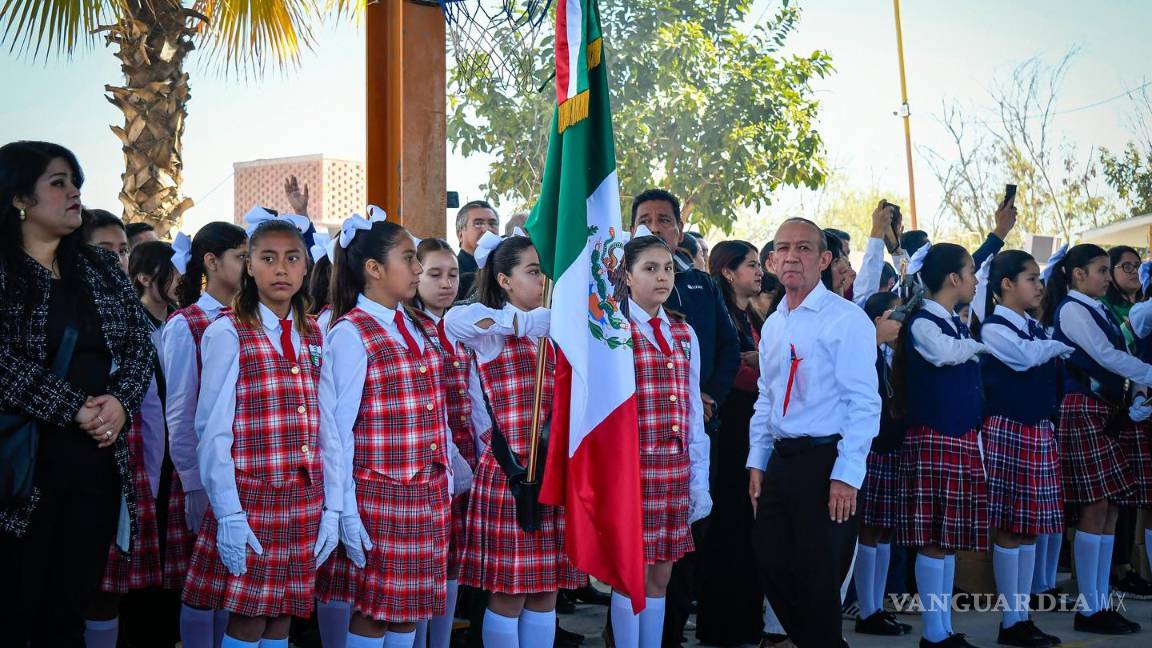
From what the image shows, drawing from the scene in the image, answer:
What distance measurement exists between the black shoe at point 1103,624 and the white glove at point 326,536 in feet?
14.7

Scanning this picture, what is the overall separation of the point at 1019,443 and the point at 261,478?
4124 millimetres

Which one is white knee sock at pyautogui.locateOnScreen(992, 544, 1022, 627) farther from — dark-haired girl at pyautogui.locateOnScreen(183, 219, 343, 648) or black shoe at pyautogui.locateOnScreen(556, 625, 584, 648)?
dark-haired girl at pyautogui.locateOnScreen(183, 219, 343, 648)

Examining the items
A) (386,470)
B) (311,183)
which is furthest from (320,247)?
(311,183)

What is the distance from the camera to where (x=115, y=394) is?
3.52m

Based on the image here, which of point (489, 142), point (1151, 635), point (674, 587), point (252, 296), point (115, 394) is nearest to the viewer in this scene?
point (115, 394)

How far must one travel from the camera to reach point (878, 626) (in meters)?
6.13

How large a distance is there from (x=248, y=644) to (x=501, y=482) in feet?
3.73

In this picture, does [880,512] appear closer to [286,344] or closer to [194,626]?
[286,344]

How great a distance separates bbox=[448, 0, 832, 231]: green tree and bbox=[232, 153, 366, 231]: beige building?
10.4 meters

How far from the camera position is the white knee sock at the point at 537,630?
173 inches

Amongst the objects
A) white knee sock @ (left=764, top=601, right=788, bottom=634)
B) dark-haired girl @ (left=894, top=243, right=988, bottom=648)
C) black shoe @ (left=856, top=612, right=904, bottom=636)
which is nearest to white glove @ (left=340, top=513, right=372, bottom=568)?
white knee sock @ (left=764, top=601, right=788, bottom=634)

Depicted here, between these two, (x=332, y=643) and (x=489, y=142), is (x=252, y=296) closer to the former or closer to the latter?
(x=332, y=643)

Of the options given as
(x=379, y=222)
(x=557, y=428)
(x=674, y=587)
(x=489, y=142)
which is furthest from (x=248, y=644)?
(x=489, y=142)

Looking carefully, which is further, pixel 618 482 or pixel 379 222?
pixel 379 222
